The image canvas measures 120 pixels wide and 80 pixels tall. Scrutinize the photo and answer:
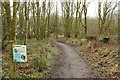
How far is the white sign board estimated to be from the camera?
3456 mm

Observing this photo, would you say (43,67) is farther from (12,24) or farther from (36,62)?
(12,24)

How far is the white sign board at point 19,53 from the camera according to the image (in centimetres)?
346

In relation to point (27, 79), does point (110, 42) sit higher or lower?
higher

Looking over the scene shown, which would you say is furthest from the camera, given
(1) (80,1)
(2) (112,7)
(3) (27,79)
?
(1) (80,1)

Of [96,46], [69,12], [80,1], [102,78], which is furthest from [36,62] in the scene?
[69,12]

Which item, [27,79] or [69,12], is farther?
[69,12]

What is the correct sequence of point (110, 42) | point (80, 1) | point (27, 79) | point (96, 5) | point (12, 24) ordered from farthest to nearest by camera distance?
point (80, 1) → point (96, 5) → point (110, 42) → point (27, 79) → point (12, 24)

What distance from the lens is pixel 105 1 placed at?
17.7 meters

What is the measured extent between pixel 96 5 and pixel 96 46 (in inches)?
367

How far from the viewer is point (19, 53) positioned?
3.49 m

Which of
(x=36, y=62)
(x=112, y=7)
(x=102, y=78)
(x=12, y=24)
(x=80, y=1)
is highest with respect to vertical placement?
(x=80, y=1)

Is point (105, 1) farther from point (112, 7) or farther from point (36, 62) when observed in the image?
point (36, 62)

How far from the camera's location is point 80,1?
23297mm

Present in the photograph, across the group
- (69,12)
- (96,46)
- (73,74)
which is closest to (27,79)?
(73,74)
